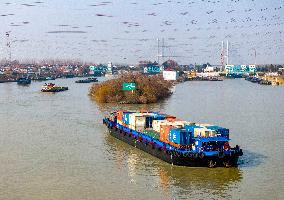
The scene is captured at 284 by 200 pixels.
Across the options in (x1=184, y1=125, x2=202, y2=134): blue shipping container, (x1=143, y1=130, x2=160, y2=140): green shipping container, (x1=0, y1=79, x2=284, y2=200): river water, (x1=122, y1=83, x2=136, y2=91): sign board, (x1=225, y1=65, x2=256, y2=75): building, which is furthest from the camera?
(x1=225, y1=65, x2=256, y2=75): building

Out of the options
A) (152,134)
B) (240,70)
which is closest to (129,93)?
(152,134)

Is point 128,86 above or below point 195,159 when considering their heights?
above

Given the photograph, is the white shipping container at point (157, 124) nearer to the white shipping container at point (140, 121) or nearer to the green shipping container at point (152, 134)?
the green shipping container at point (152, 134)

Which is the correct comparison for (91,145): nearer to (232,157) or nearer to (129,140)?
(129,140)

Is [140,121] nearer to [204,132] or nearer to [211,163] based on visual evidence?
[204,132]

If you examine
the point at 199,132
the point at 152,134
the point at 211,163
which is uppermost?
the point at 199,132

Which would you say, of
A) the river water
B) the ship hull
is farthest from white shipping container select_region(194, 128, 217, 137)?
the river water

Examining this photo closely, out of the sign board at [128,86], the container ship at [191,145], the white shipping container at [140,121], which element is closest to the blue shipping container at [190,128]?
the container ship at [191,145]

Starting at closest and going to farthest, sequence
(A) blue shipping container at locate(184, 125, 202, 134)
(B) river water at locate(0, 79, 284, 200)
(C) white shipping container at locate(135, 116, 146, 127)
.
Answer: (B) river water at locate(0, 79, 284, 200) < (A) blue shipping container at locate(184, 125, 202, 134) < (C) white shipping container at locate(135, 116, 146, 127)

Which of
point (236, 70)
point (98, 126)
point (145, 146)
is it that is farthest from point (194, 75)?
point (145, 146)

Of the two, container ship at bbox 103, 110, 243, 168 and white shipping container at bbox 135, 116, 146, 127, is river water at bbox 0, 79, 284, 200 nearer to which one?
container ship at bbox 103, 110, 243, 168

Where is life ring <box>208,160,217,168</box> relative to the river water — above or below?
above
